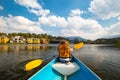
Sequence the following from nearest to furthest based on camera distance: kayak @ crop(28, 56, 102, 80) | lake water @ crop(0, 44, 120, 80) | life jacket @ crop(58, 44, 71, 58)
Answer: kayak @ crop(28, 56, 102, 80) → life jacket @ crop(58, 44, 71, 58) → lake water @ crop(0, 44, 120, 80)

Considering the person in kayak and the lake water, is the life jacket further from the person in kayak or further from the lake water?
the lake water

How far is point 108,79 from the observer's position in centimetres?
939

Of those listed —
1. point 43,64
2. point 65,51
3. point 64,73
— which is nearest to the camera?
point 64,73

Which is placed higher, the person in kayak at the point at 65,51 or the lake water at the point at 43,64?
the person in kayak at the point at 65,51

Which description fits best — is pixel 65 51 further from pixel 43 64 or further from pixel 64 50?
pixel 43 64

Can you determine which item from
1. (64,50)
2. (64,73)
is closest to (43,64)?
(64,50)

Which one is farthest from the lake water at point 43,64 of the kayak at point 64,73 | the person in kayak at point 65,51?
the person in kayak at point 65,51

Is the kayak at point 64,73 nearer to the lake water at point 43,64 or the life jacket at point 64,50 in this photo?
the life jacket at point 64,50

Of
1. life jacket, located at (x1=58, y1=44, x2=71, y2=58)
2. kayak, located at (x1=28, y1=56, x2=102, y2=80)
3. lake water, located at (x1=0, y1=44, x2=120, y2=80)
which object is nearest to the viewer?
kayak, located at (x1=28, y1=56, x2=102, y2=80)

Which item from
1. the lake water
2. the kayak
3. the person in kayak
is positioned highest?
the person in kayak

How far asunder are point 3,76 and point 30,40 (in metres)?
107

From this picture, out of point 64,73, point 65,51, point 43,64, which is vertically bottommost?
point 43,64

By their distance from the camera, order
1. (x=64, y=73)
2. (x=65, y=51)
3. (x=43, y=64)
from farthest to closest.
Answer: (x=43, y=64) → (x=65, y=51) → (x=64, y=73)

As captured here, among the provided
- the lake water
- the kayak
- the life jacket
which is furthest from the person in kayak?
the lake water
